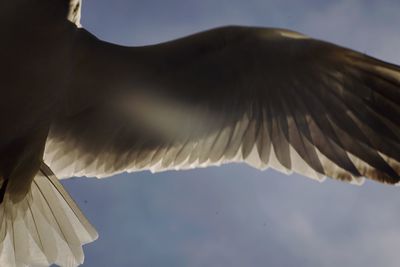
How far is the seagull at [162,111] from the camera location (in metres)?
3.86

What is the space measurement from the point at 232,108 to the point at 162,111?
0.36 m

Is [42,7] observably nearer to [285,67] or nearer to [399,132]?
[285,67]

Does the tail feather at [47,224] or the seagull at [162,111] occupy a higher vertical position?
the seagull at [162,111]

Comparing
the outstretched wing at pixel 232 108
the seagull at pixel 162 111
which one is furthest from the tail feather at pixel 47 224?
the outstretched wing at pixel 232 108

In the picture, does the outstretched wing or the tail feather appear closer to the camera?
the outstretched wing

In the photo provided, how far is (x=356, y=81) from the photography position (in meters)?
3.94

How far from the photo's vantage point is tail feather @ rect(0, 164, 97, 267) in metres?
4.19

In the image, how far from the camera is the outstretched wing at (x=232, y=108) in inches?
153

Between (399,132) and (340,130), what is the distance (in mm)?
269

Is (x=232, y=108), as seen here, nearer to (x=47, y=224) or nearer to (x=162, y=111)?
(x=162, y=111)

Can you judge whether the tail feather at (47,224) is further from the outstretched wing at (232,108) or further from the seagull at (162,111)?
the outstretched wing at (232,108)

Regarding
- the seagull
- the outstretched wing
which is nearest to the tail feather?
the seagull

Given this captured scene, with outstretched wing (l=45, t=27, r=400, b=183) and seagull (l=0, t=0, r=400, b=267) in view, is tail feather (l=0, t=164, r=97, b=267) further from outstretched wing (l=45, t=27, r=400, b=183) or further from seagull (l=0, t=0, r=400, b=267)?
outstretched wing (l=45, t=27, r=400, b=183)

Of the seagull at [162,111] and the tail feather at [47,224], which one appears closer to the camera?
the seagull at [162,111]
